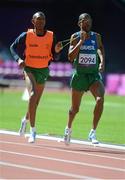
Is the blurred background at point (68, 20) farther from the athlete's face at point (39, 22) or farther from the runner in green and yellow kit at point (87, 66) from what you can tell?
the runner in green and yellow kit at point (87, 66)

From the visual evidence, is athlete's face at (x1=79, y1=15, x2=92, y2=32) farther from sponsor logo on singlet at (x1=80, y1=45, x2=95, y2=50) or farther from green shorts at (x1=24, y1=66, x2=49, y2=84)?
green shorts at (x1=24, y1=66, x2=49, y2=84)

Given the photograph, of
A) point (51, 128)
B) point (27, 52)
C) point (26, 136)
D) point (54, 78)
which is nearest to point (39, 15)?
point (27, 52)

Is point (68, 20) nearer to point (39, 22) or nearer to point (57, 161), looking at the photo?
point (39, 22)

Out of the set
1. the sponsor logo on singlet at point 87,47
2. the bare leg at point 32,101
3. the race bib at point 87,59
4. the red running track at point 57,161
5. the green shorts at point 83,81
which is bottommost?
the red running track at point 57,161

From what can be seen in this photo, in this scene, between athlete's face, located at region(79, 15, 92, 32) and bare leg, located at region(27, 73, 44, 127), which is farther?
bare leg, located at region(27, 73, 44, 127)

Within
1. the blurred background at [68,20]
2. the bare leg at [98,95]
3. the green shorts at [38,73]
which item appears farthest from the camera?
the blurred background at [68,20]

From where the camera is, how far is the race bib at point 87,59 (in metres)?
12.3

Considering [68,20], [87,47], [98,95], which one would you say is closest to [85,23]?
[87,47]

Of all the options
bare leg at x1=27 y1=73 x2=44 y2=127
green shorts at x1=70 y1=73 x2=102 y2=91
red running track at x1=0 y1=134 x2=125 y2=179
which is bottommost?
red running track at x1=0 y1=134 x2=125 y2=179

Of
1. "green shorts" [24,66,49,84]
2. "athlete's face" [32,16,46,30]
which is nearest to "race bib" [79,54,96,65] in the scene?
"green shorts" [24,66,49,84]

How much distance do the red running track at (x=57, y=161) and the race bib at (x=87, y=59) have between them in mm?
1379

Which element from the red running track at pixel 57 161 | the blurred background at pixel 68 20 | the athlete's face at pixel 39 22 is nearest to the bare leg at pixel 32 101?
the red running track at pixel 57 161

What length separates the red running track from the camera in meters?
9.05

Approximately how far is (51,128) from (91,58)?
3.67m
